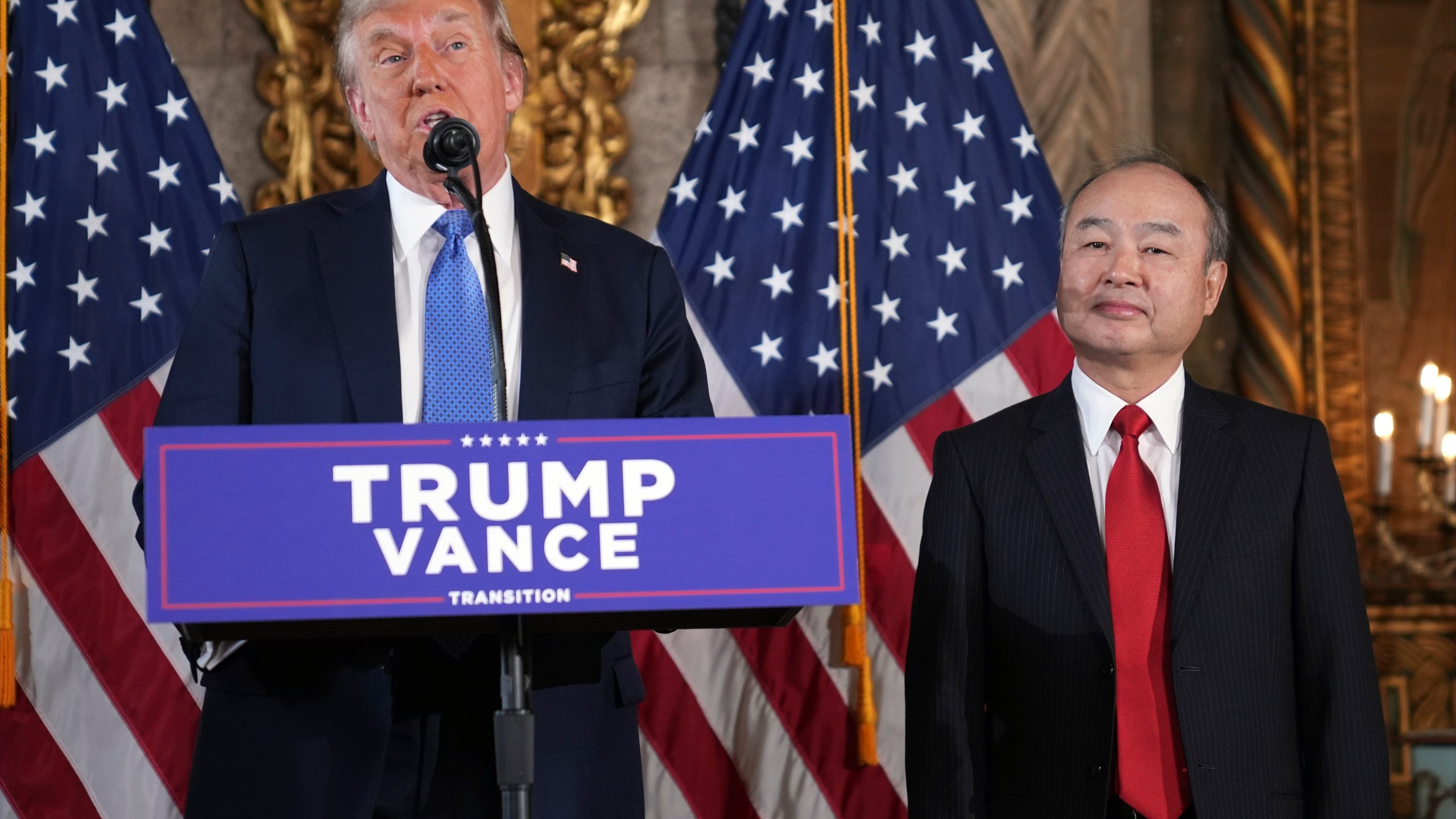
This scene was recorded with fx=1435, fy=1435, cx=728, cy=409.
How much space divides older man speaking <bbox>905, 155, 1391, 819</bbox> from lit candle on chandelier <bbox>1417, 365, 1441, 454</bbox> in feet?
4.98

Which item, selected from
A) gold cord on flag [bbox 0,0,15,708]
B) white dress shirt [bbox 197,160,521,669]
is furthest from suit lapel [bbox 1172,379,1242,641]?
gold cord on flag [bbox 0,0,15,708]

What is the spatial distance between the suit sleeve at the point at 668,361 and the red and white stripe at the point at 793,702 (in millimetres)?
1279

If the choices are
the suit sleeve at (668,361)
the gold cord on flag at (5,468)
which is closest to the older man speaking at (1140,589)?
the suit sleeve at (668,361)

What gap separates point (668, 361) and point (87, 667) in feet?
6.54

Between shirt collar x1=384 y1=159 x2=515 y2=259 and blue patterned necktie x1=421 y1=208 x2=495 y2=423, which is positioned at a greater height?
shirt collar x1=384 y1=159 x2=515 y2=259

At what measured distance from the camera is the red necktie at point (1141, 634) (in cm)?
205

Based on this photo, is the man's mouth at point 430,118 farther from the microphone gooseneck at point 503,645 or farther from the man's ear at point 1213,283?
the man's ear at point 1213,283

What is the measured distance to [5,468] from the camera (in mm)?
3387

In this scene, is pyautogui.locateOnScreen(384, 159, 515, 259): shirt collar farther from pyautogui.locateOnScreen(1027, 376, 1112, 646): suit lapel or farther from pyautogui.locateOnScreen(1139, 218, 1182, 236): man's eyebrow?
pyautogui.locateOnScreen(1139, 218, 1182, 236): man's eyebrow

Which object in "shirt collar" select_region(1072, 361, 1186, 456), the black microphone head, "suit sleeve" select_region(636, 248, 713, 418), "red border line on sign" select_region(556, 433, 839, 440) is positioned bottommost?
"red border line on sign" select_region(556, 433, 839, 440)

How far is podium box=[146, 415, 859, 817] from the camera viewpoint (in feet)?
4.46

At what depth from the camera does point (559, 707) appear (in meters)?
1.85

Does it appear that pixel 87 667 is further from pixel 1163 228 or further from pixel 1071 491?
pixel 1163 228

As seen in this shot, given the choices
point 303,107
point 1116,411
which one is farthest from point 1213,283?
point 303,107
